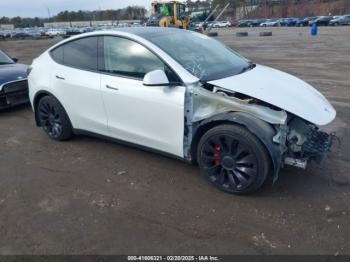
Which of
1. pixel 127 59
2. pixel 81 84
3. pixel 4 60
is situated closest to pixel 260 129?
pixel 127 59

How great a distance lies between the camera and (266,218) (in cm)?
335

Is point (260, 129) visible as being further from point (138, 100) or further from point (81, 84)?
point (81, 84)

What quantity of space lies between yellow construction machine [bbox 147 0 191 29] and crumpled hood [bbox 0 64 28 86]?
1979 cm

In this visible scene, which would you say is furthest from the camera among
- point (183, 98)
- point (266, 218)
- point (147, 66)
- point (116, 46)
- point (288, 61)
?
point (288, 61)

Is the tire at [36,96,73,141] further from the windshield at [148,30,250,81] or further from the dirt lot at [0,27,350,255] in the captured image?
the windshield at [148,30,250,81]

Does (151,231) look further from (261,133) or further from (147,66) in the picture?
(147,66)

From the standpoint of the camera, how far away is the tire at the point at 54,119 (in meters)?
5.14

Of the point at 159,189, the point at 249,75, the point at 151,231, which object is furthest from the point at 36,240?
the point at 249,75

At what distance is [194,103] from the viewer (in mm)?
3760

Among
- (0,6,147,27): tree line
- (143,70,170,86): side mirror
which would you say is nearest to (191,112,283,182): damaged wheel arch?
(143,70,170,86): side mirror

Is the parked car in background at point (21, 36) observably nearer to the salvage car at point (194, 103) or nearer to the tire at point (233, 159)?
the salvage car at point (194, 103)

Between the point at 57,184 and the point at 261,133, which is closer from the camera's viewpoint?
the point at 261,133

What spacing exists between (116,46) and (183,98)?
1.30 m

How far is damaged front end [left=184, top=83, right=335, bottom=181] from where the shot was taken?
3.40 meters
